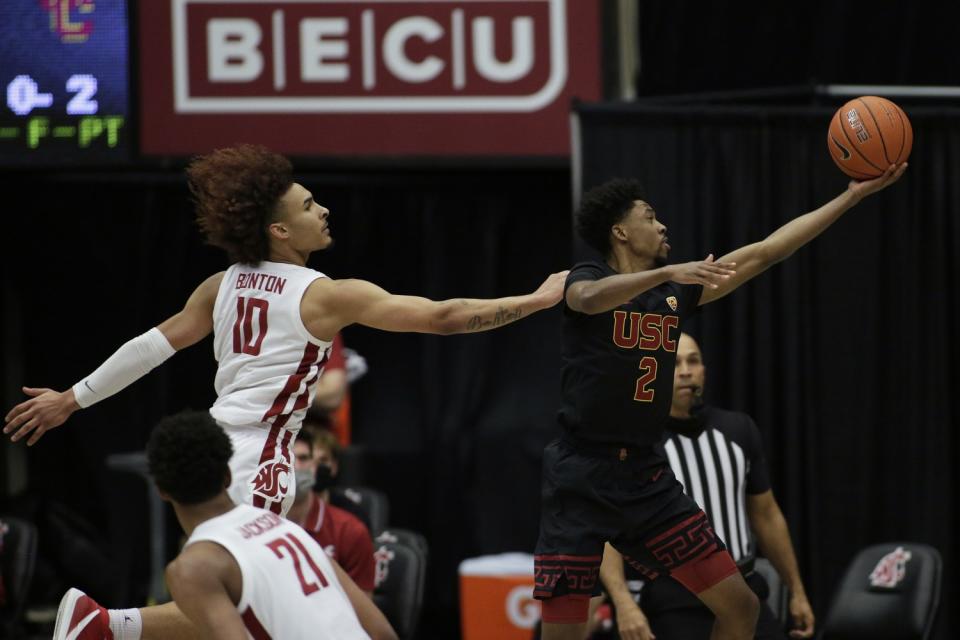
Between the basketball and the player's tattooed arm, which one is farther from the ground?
the basketball

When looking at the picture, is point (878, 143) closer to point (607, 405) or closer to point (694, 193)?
point (607, 405)

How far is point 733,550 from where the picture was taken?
611cm

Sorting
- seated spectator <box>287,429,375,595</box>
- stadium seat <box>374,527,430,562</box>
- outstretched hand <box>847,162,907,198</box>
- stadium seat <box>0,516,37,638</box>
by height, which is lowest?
stadium seat <box>0,516,37,638</box>

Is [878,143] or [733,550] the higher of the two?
[878,143]

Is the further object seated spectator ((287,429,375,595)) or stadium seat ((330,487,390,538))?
stadium seat ((330,487,390,538))

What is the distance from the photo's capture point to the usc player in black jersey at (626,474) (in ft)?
17.1

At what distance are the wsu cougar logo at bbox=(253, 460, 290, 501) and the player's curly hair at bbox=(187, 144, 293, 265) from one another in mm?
641

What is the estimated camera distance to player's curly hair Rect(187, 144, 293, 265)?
5133 mm

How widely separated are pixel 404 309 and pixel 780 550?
2139mm

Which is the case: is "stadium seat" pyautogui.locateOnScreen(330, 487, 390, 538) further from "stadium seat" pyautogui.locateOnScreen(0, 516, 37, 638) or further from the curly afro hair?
the curly afro hair

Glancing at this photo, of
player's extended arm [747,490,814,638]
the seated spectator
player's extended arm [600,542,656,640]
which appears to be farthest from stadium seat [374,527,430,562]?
player's extended arm [747,490,814,638]

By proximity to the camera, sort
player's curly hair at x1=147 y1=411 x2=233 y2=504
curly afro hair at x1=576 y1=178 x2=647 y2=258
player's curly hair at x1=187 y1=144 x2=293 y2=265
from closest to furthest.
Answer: player's curly hair at x1=147 y1=411 x2=233 y2=504
player's curly hair at x1=187 y1=144 x2=293 y2=265
curly afro hair at x1=576 y1=178 x2=647 y2=258

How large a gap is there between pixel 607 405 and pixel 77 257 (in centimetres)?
505

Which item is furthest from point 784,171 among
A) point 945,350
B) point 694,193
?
point 945,350
